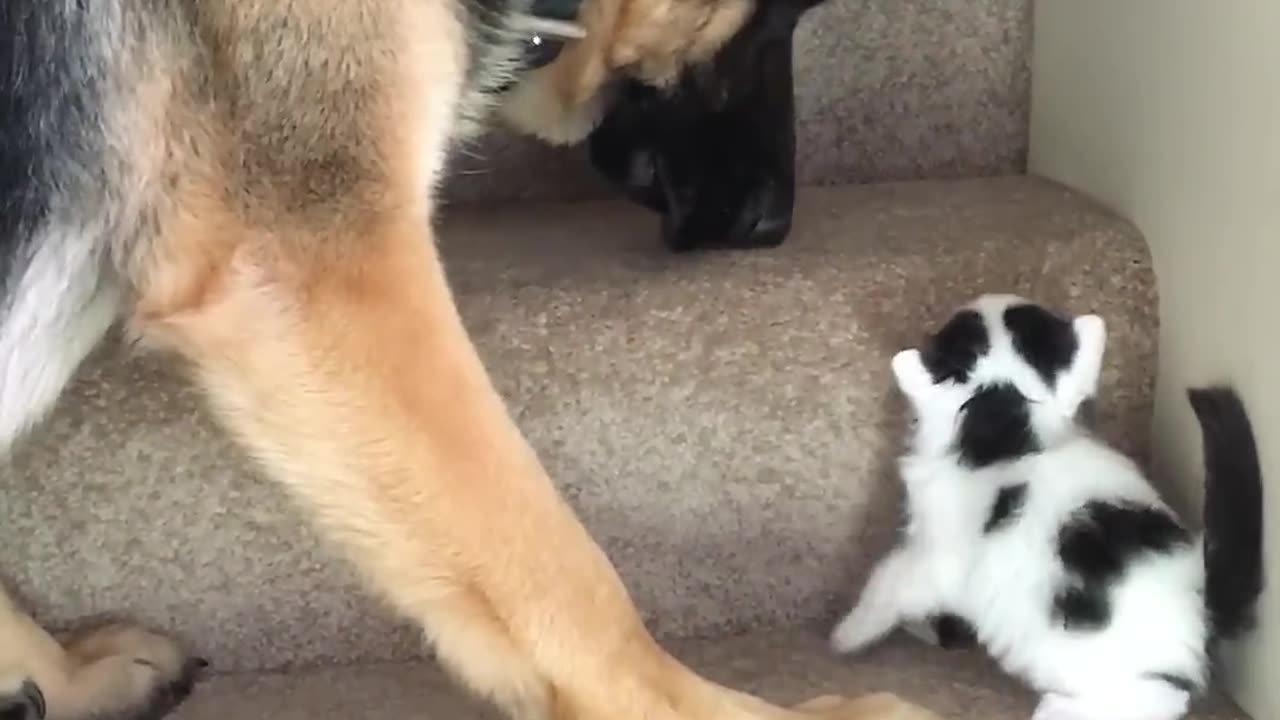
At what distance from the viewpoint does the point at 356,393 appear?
1012 millimetres

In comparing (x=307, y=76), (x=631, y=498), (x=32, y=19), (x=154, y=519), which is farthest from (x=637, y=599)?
(x=32, y=19)

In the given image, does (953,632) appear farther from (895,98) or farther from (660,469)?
(895,98)

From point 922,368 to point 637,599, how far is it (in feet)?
1.03

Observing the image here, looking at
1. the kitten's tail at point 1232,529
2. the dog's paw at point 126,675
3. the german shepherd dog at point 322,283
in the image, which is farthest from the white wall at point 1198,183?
the dog's paw at point 126,675

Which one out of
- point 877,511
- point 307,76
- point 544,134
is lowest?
point 877,511

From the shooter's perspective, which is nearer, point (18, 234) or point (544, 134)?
point (18, 234)

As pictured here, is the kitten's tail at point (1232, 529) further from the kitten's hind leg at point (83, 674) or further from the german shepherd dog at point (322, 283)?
the kitten's hind leg at point (83, 674)

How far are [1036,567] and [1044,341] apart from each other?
7.2 inches

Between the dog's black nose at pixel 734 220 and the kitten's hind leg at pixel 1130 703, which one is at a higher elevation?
the dog's black nose at pixel 734 220

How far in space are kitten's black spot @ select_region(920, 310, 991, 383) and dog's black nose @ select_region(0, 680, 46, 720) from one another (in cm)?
75

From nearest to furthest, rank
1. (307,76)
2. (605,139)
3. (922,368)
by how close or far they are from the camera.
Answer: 1. (307,76)
2. (922,368)
3. (605,139)

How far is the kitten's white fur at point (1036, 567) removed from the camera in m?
1.15

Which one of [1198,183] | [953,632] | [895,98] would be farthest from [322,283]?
[895,98]

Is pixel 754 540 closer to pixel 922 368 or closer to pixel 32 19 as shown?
pixel 922 368
